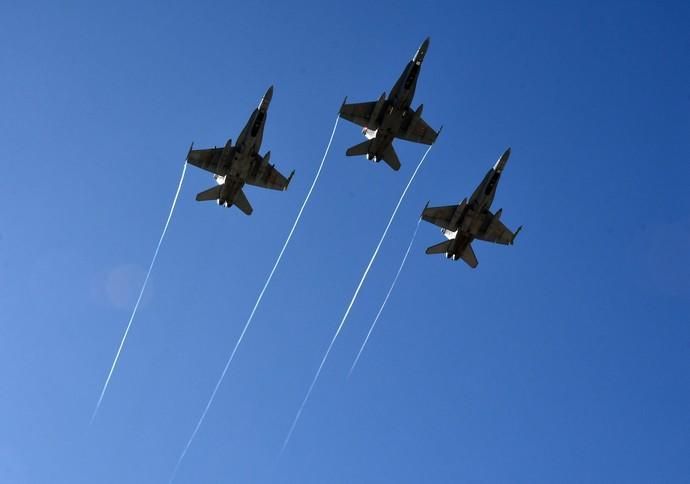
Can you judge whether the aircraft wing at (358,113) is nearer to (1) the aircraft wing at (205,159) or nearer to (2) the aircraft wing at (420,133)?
(2) the aircraft wing at (420,133)

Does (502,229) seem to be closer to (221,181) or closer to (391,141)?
(391,141)

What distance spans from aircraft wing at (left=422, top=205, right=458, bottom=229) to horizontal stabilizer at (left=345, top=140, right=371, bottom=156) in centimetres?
625

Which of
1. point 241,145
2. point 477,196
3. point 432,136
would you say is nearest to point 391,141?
point 432,136

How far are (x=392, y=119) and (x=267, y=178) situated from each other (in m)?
10.1

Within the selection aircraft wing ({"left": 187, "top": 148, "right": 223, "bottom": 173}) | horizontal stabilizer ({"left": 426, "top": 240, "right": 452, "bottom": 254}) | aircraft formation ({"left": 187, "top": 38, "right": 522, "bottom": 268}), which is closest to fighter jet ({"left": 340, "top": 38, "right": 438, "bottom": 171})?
aircraft formation ({"left": 187, "top": 38, "right": 522, "bottom": 268})

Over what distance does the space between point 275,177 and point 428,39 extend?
581 inches

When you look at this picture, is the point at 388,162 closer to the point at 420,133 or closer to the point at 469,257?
the point at 420,133

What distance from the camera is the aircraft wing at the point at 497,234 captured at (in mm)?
55156

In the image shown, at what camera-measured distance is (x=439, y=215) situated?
5531 cm

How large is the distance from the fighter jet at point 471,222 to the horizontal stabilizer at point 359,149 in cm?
622

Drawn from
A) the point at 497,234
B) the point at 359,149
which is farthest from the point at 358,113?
the point at 497,234

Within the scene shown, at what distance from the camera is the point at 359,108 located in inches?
2169

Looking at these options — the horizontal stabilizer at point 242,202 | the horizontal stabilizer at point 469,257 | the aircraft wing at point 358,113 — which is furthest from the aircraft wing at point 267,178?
the horizontal stabilizer at point 469,257

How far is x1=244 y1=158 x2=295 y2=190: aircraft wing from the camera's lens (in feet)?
178
